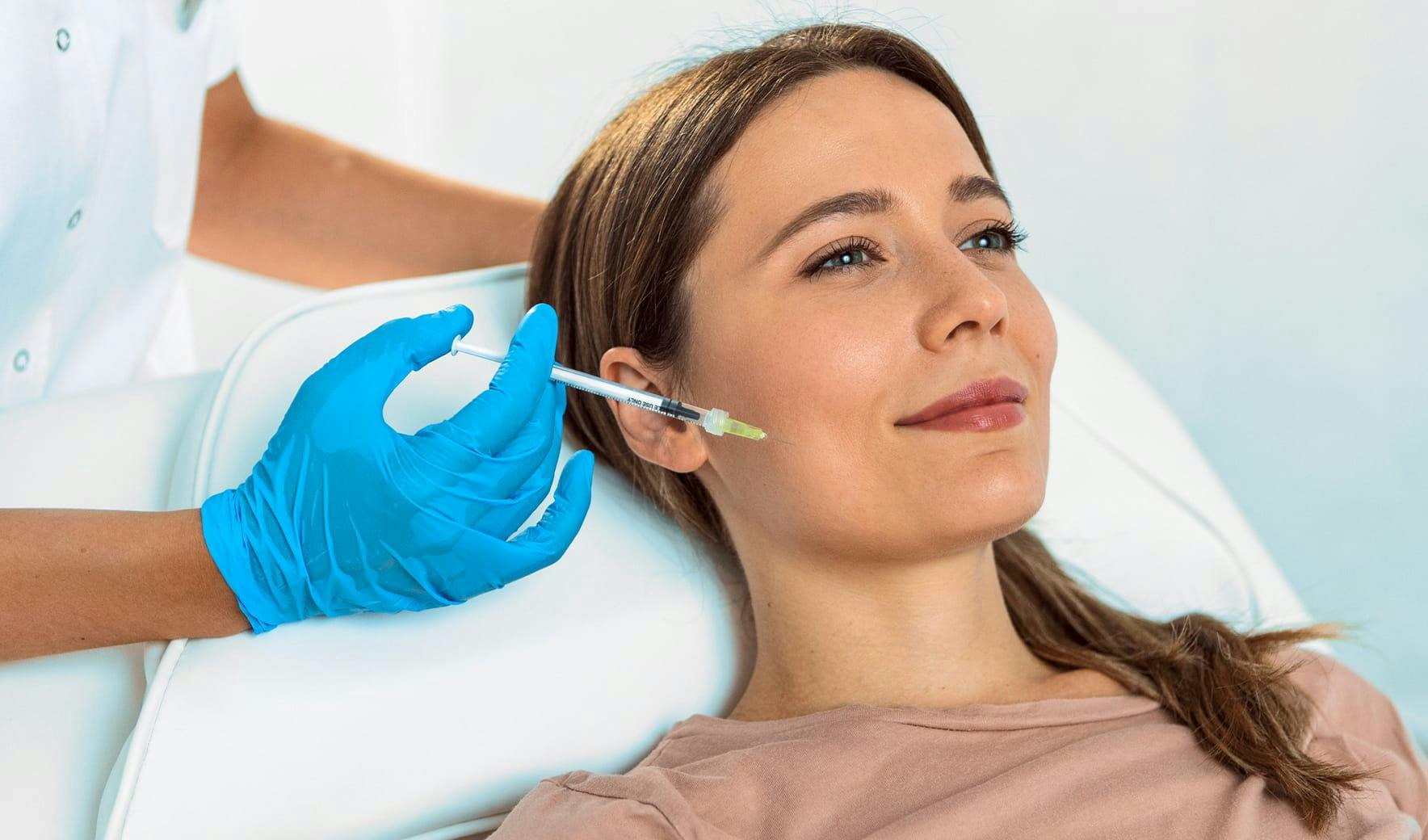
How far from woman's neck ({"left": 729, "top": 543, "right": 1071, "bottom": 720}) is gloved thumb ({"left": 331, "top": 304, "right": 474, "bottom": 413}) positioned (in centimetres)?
41

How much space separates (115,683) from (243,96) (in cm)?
93

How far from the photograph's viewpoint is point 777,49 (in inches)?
54.0

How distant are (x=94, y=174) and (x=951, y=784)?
3.84 feet

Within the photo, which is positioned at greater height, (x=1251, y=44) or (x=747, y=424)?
(x=1251, y=44)

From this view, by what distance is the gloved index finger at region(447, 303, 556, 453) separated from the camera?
1.13m

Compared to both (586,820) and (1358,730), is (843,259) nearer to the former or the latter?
(586,820)

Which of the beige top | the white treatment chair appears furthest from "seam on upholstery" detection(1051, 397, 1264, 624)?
the beige top

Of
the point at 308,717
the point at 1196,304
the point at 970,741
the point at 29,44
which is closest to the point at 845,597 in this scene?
the point at 970,741

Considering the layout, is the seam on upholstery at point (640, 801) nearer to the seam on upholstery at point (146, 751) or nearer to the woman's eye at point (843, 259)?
the seam on upholstery at point (146, 751)

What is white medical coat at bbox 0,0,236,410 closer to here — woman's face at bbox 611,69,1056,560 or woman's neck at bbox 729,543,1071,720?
woman's face at bbox 611,69,1056,560

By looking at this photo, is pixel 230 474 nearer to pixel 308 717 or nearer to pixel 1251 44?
pixel 308 717

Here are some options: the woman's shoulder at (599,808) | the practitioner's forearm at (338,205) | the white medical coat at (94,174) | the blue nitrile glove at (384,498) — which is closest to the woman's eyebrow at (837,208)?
the blue nitrile glove at (384,498)

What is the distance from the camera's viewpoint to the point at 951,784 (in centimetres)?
117

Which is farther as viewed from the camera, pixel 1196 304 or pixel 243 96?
pixel 1196 304
